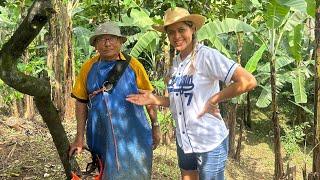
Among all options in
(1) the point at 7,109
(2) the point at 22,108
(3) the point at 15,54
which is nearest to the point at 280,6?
(3) the point at 15,54

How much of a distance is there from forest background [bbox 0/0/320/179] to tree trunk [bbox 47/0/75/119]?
2 cm

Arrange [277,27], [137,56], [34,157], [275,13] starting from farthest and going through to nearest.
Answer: [137,56]
[277,27]
[275,13]
[34,157]

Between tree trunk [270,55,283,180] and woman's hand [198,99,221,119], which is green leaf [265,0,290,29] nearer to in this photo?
tree trunk [270,55,283,180]

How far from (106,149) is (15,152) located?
3.64 m

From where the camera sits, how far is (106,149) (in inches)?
119

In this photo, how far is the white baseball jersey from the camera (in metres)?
2.50

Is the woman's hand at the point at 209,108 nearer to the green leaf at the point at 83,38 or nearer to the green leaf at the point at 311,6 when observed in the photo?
the green leaf at the point at 311,6

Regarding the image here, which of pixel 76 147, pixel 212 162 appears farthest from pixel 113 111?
pixel 212 162

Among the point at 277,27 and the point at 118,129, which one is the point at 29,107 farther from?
the point at 118,129

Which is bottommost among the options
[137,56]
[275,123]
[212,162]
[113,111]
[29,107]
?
[275,123]

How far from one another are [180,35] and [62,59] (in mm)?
6911

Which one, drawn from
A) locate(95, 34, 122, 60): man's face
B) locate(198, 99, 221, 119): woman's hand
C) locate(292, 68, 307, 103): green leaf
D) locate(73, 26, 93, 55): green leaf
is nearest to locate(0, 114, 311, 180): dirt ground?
locate(73, 26, 93, 55): green leaf

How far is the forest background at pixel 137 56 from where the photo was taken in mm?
3041

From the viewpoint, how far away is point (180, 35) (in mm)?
2570
